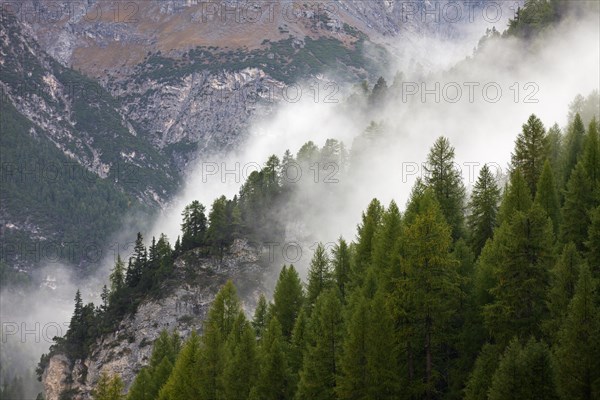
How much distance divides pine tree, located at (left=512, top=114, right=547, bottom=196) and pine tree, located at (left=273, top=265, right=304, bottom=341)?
23.8 m

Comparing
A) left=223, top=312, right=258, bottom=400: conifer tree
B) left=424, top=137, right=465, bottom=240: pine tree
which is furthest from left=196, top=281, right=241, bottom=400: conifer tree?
left=424, top=137, right=465, bottom=240: pine tree

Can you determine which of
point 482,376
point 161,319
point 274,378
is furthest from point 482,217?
point 161,319

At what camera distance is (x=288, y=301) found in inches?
2650

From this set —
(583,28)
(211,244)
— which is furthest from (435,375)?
(583,28)

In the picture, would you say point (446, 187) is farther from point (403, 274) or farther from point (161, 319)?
point (161, 319)

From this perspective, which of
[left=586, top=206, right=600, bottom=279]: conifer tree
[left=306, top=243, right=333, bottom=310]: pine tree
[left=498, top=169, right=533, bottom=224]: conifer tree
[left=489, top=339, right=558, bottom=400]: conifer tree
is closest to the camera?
[left=489, top=339, right=558, bottom=400]: conifer tree

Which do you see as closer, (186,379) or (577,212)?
(577,212)

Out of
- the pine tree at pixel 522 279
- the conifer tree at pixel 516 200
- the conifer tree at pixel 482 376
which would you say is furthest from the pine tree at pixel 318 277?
the conifer tree at pixel 482 376

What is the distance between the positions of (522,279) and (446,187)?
960 inches

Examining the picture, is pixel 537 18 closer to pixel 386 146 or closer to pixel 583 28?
pixel 583 28

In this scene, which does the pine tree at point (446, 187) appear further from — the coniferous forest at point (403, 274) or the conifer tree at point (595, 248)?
the conifer tree at point (595, 248)

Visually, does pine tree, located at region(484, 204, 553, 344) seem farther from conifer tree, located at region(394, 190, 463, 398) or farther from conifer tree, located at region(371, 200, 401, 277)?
conifer tree, located at region(371, 200, 401, 277)

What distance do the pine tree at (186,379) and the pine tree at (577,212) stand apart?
30055mm

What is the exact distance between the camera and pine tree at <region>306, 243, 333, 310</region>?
65.1m
